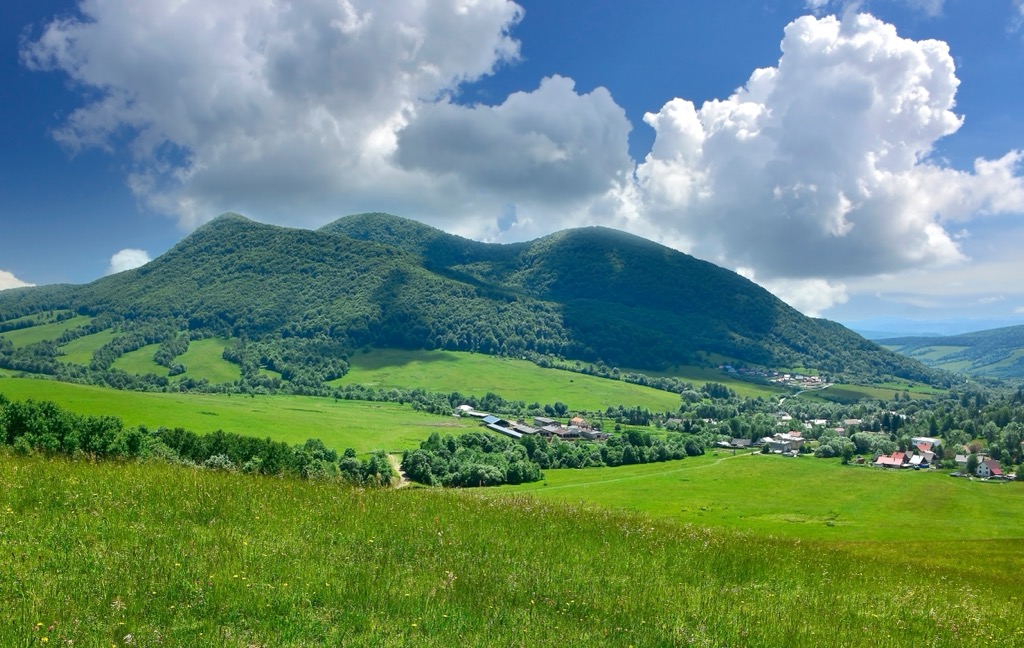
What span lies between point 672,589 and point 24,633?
9.30m

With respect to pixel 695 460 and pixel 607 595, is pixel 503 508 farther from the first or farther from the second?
pixel 695 460

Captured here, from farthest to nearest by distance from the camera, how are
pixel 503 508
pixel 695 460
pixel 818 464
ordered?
pixel 695 460
pixel 818 464
pixel 503 508

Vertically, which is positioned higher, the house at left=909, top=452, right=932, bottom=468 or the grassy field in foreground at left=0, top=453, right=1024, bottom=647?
the grassy field in foreground at left=0, top=453, right=1024, bottom=647

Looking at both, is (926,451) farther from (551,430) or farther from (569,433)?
(551,430)

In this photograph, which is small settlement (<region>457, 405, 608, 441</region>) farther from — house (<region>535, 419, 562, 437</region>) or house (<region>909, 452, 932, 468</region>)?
house (<region>909, 452, 932, 468</region>)

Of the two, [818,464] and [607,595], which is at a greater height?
[607,595]

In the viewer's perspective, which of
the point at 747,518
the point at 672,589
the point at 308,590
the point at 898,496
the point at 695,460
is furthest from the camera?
the point at 695,460

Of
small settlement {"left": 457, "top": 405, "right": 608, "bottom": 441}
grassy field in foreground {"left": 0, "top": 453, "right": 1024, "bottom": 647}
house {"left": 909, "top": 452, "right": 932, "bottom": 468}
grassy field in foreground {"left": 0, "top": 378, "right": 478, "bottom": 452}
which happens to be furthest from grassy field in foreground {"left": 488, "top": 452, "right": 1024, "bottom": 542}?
grassy field in foreground {"left": 0, "top": 453, "right": 1024, "bottom": 647}

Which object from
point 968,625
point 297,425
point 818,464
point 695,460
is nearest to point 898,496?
point 818,464

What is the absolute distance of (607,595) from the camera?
32.2 feet

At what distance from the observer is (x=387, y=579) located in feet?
30.1

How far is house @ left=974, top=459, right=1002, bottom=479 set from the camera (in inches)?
4574

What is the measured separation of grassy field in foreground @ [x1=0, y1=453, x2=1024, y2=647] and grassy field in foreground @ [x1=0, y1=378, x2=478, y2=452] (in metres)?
106

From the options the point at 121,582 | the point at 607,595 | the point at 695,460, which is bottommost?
the point at 695,460
